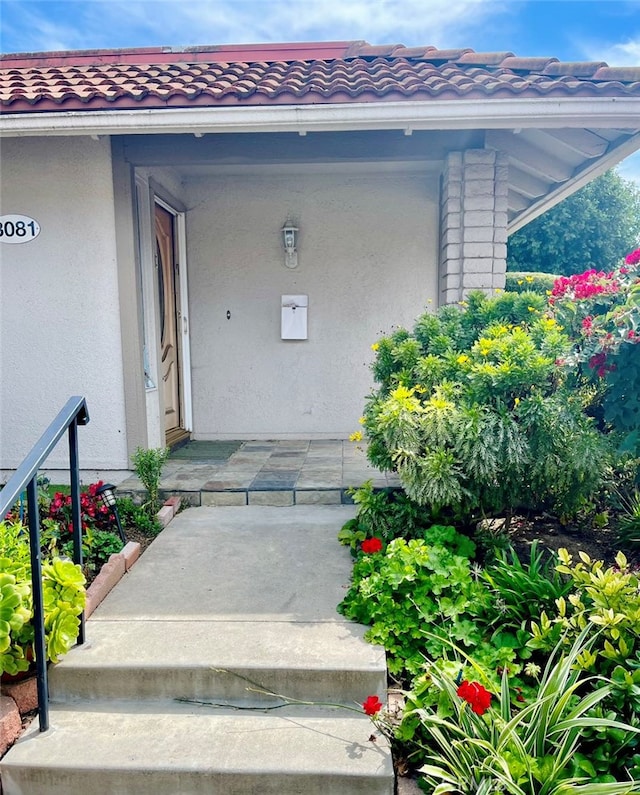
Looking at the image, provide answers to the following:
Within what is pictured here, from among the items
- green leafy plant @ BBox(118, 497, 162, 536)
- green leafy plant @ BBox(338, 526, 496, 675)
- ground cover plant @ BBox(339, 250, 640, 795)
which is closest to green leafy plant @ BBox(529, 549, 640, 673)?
ground cover plant @ BBox(339, 250, 640, 795)

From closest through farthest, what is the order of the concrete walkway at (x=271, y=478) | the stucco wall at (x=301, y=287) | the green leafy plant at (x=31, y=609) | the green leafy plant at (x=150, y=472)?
the green leafy plant at (x=31, y=609) < the green leafy plant at (x=150, y=472) < the concrete walkway at (x=271, y=478) < the stucco wall at (x=301, y=287)

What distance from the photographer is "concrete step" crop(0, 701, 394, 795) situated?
1.85 meters

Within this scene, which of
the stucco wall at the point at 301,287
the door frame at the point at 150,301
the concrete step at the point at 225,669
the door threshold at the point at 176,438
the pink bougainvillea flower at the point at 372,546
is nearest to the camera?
the concrete step at the point at 225,669

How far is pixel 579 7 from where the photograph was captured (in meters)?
4.38

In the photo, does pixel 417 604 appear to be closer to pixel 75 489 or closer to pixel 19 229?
pixel 75 489

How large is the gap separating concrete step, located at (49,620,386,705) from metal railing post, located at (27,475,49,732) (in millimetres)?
182

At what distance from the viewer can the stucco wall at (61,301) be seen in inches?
175

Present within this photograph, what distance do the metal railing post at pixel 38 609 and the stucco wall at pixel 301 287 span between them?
4087 mm

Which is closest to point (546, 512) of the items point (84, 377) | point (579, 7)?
point (84, 377)

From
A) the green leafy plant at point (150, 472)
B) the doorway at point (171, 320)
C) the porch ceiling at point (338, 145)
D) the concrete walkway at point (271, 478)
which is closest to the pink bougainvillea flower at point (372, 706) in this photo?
the concrete walkway at point (271, 478)

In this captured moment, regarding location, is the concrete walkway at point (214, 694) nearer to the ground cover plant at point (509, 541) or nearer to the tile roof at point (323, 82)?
the ground cover plant at point (509, 541)

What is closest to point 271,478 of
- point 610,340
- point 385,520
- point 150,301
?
point 385,520

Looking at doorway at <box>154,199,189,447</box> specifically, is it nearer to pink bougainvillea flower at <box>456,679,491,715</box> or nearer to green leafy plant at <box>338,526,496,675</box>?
green leafy plant at <box>338,526,496,675</box>

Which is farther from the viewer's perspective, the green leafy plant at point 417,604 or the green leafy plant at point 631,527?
the green leafy plant at point 631,527
